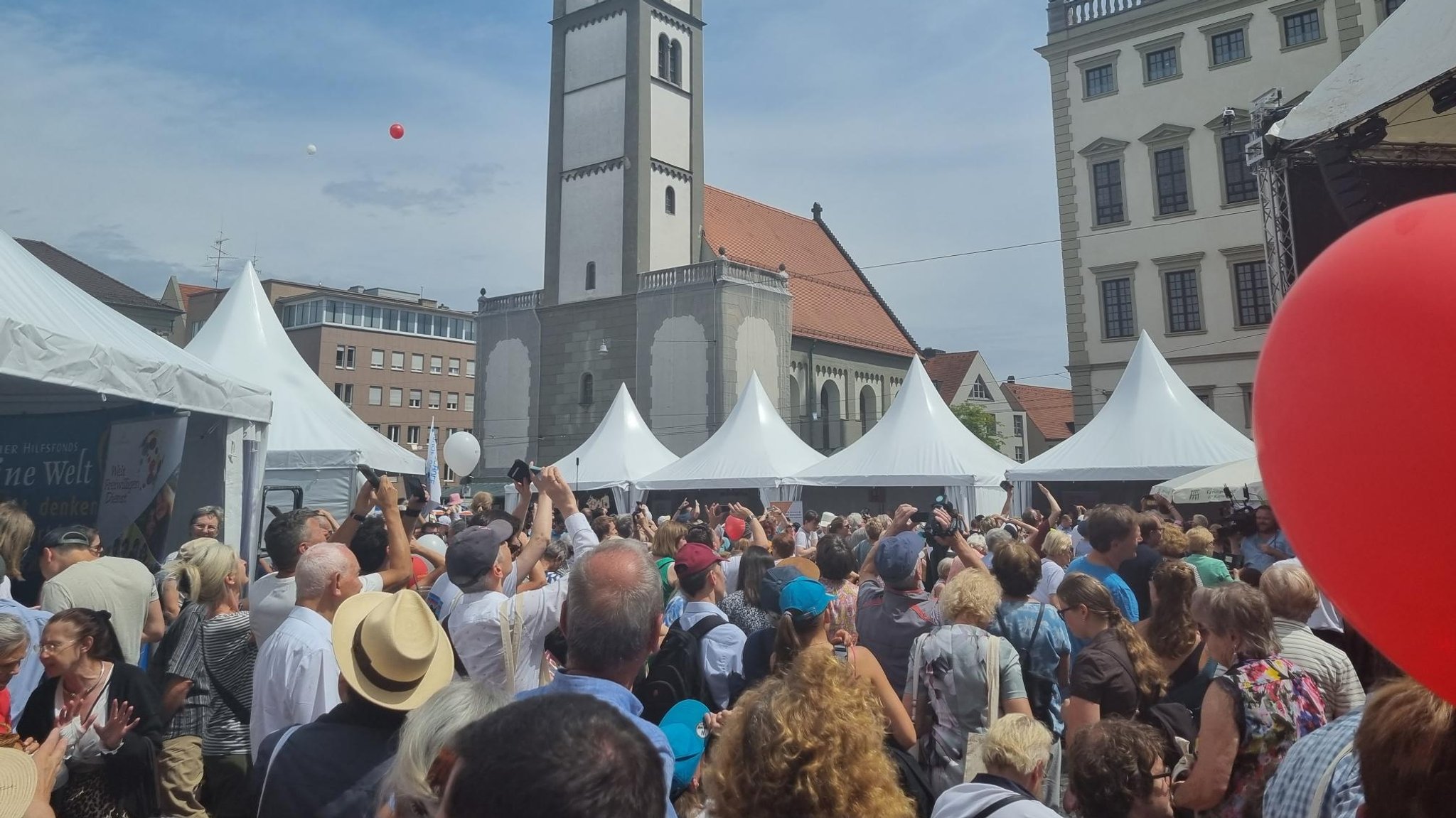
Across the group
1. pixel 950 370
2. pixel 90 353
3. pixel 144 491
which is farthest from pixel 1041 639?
pixel 950 370

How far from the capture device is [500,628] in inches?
140

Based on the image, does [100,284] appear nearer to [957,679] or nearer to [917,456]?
[917,456]

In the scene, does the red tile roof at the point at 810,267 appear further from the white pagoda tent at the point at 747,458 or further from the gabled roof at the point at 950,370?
the white pagoda tent at the point at 747,458

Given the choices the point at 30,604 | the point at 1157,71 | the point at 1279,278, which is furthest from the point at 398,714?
the point at 1157,71

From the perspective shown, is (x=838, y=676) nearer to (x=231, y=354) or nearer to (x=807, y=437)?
(x=231, y=354)

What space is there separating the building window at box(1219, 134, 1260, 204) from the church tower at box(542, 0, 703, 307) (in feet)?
62.3

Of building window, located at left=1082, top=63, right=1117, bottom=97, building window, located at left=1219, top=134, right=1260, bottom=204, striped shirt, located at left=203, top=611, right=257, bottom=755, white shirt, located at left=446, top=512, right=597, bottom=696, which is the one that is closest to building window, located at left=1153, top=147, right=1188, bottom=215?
building window, located at left=1219, top=134, right=1260, bottom=204

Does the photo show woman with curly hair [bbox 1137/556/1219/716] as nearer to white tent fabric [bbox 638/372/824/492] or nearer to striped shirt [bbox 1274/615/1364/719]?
striped shirt [bbox 1274/615/1364/719]

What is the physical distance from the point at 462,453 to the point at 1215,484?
1003cm

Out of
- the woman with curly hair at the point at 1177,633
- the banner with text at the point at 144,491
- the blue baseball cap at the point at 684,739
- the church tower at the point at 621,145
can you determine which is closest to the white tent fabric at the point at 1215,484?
the woman with curly hair at the point at 1177,633

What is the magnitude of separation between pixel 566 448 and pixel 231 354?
74.7ft

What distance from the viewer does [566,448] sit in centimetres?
3591

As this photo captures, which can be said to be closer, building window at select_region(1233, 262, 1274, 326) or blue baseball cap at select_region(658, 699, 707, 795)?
blue baseball cap at select_region(658, 699, 707, 795)

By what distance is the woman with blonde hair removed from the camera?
11.1ft
